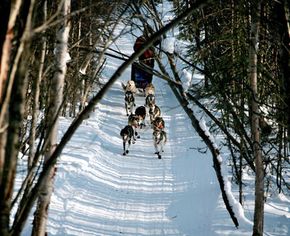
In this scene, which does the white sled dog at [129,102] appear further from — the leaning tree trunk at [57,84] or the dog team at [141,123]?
the leaning tree trunk at [57,84]

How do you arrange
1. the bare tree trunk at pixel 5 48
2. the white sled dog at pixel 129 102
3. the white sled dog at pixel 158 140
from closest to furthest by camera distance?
the bare tree trunk at pixel 5 48 < the white sled dog at pixel 158 140 < the white sled dog at pixel 129 102

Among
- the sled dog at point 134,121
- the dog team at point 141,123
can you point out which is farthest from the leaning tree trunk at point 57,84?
the sled dog at point 134,121

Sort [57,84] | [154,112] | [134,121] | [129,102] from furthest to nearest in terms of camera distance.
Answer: [129,102], [154,112], [134,121], [57,84]

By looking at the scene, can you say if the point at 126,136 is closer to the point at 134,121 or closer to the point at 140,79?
the point at 134,121

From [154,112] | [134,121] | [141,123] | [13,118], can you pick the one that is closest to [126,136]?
[134,121]

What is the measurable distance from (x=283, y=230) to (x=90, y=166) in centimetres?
636

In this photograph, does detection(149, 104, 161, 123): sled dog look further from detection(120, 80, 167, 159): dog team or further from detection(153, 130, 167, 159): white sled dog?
detection(153, 130, 167, 159): white sled dog

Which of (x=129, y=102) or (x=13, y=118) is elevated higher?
(x=13, y=118)

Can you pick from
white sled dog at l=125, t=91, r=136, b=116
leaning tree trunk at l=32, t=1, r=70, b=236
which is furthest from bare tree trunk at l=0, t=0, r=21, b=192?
white sled dog at l=125, t=91, r=136, b=116

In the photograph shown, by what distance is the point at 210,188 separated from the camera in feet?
42.8

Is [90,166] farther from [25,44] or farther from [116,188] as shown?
[25,44]

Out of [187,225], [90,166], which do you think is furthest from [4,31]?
[90,166]

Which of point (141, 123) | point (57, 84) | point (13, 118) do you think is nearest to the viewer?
point (13, 118)

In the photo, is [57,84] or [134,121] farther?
[134,121]
